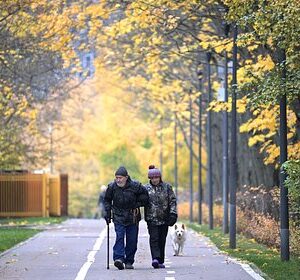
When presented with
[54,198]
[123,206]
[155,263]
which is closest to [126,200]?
[123,206]

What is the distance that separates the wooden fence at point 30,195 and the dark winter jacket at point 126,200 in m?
32.4

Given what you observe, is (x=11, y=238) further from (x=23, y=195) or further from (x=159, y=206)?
(x=23, y=195)

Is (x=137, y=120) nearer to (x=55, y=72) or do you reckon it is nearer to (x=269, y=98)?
(x=55, y=72)

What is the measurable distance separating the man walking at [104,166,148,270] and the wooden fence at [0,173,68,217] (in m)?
32.4

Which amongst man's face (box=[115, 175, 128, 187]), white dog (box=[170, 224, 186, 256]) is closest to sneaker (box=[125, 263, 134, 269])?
man's face (box=[115, 175, 128, 187])

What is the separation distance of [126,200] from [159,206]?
75 cm

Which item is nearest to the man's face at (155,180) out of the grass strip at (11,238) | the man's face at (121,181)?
the man's face at (121,181)

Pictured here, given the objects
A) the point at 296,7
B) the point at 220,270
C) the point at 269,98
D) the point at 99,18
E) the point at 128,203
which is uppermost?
the point at 99,18

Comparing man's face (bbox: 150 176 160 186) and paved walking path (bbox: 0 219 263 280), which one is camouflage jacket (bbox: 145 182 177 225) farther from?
paved walking path (bbox: 0 219 263 280)

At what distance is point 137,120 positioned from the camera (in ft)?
244

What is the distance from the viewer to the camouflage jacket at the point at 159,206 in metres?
20.6

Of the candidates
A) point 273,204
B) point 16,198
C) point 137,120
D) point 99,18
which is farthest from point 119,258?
point 137,120

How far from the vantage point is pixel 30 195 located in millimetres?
54656

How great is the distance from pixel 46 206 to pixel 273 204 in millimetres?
28679
